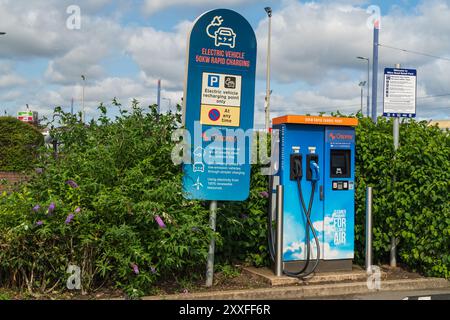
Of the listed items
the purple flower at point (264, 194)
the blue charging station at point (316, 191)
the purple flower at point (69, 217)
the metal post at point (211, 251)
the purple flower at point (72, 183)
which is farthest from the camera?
the purple flower at point (264, 194)

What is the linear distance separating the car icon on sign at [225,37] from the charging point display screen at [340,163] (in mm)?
1992

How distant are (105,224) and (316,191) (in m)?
2.79

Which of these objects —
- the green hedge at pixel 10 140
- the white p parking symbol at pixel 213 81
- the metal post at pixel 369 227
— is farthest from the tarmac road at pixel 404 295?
the green hedge at pixel 10 140

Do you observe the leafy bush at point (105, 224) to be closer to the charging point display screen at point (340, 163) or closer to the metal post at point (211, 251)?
the metal post at point (211, 251)

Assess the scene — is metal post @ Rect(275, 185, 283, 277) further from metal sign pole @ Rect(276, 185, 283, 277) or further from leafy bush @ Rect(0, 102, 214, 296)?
leafy bush @ Rect(0, 102, 214, 296)

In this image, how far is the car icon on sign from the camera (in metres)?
6.35

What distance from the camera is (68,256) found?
5.78 m

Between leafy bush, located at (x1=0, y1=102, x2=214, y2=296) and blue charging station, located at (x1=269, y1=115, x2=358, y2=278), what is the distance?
1.23 m

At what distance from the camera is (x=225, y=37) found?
6391 mm

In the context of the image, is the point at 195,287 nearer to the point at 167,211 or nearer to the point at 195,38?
the point at 167,211

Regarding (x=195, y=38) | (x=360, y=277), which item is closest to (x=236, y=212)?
(x=360, y=277)

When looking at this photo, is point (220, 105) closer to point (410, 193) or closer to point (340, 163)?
point (340, 163)

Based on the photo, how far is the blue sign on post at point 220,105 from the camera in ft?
20.5
